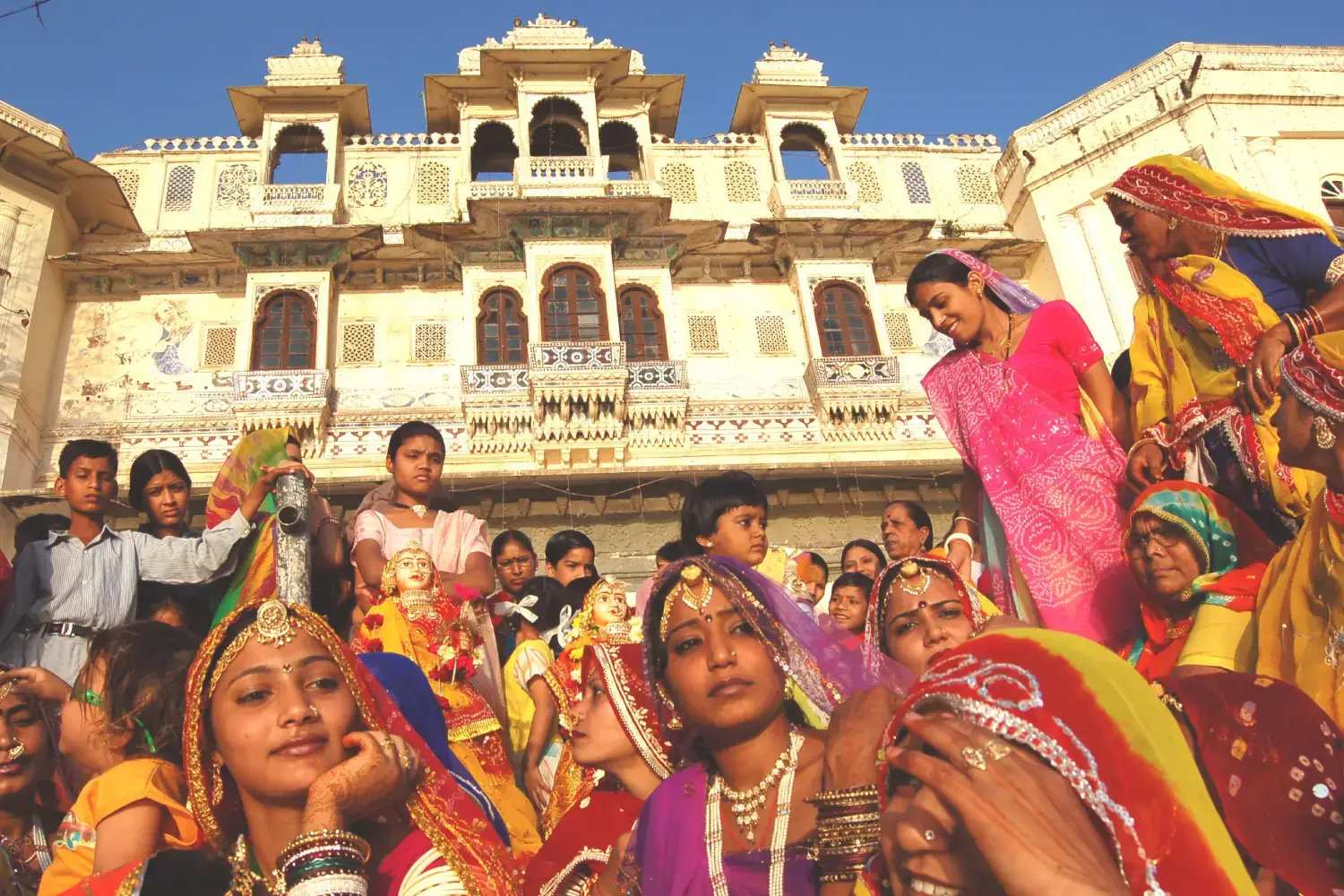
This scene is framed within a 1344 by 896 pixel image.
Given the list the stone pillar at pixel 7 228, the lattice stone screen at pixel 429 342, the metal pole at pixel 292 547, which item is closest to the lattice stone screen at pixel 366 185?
the lattice stone screen at pixel 429 342

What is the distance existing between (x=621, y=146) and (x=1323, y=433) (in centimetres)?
1660

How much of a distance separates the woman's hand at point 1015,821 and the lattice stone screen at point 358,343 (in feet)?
48.3

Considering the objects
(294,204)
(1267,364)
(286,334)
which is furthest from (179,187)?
(1267,364)

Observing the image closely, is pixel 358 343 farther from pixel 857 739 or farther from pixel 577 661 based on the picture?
pixel 857 739

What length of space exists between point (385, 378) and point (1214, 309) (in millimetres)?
13207

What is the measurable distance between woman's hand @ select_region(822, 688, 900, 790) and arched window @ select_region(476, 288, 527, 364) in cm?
1327

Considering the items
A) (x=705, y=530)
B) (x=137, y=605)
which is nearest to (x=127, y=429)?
(x=137, y=605)

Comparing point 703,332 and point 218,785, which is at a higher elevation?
point 703,332

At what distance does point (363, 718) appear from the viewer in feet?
6.95

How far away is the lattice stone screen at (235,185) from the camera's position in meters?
15.9

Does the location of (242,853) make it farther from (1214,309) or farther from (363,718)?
(1214,309)

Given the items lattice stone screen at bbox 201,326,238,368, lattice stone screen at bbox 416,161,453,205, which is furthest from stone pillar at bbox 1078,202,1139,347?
lattice stone screen at bbox 201,326,238,368

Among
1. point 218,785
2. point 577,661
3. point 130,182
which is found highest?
point 130,182

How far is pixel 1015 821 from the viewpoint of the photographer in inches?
44.9
